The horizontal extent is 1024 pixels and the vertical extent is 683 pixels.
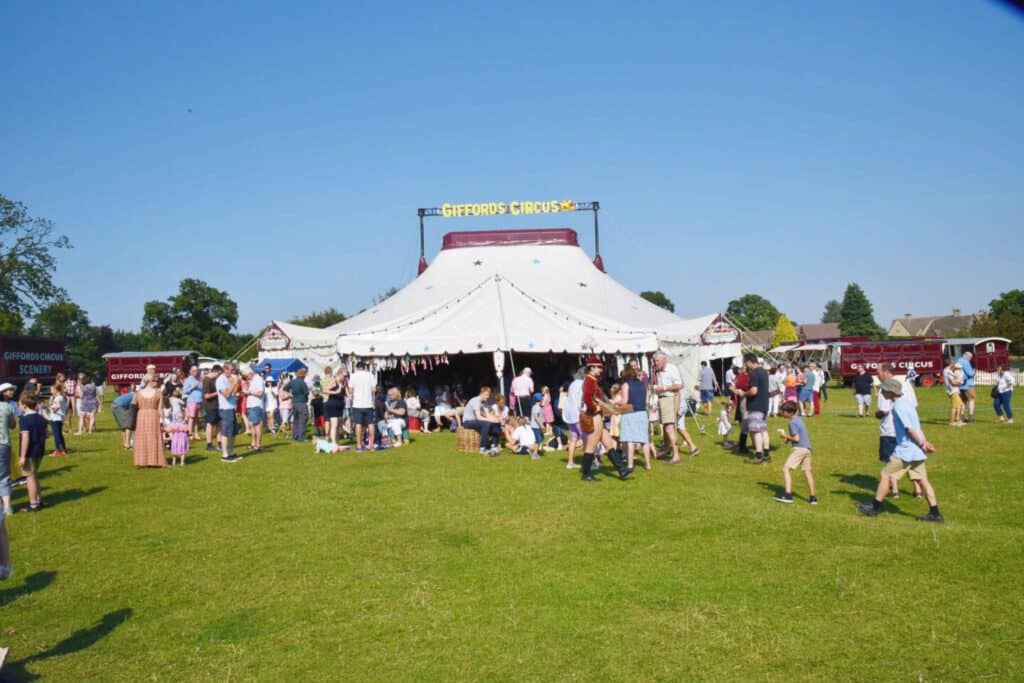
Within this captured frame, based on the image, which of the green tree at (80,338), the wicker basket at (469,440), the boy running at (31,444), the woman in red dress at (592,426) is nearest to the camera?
the boy running at (31,444)

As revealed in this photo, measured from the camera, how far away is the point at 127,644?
4969 millimetres

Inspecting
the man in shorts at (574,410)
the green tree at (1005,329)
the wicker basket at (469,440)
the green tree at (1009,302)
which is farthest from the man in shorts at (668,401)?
the green tree at (1009,302)

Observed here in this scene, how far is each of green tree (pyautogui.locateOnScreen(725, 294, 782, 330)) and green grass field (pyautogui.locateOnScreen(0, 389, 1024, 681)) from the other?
109 m

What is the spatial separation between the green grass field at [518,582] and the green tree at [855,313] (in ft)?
343

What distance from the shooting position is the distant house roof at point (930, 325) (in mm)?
99188

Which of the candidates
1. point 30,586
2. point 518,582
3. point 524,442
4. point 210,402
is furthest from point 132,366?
point 518,582

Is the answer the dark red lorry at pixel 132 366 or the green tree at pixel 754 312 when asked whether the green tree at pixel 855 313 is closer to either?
the green tree at pixel 754 312

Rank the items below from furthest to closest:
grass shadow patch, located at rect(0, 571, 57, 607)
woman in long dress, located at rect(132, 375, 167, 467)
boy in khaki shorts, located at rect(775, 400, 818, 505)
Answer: woman in long dress, located at rect(132, 375, 167, 467)
boy in khaki shorts, located at rect(775, 400, 818, 505)
grass shadow patch, located at rect(0, 571, 57, 607)

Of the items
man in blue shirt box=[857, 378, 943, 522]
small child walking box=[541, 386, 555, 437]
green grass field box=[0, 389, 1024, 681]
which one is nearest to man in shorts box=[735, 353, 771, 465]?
green grass field box=[0, 389, 1024, 681]

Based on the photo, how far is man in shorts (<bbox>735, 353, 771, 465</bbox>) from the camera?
11.9 m

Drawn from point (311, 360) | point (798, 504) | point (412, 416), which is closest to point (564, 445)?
point (412, 416)

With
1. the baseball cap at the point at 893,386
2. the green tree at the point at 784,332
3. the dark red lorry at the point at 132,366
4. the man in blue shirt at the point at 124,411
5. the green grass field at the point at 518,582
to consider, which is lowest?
the green grass field at the point at 518,582

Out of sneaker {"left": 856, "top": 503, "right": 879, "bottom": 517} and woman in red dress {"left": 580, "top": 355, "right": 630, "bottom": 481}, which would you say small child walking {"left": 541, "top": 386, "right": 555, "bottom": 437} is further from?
sneaker {"left": 856, "top": 503, "right": 879, "bottom": 517}

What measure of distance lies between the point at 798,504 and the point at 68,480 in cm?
997
